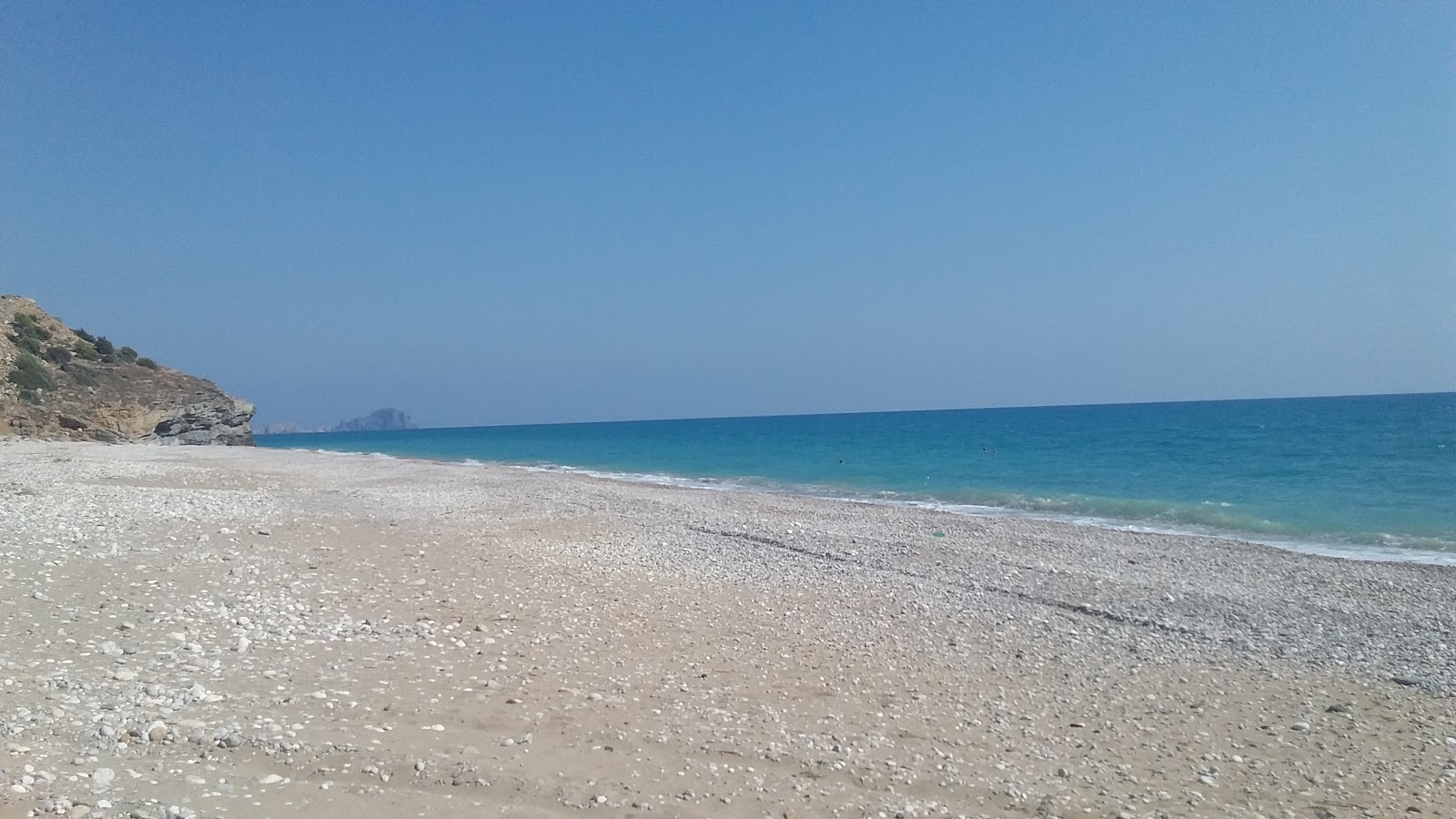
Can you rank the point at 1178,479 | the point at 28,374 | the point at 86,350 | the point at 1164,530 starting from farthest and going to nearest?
1. the point at 86,350
2. the point at 28,374
3. the point at 1178,479
4. the point at 1164,530

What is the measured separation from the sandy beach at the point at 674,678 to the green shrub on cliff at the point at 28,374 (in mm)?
26017

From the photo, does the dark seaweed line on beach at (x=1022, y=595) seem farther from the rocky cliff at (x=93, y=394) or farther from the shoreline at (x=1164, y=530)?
the rocky cliff at (x=93, y=394)

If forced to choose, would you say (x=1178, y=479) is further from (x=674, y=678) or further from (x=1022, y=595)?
(x=674, y=678)

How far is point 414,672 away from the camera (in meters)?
7.60

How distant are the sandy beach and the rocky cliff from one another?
25465 millimetres

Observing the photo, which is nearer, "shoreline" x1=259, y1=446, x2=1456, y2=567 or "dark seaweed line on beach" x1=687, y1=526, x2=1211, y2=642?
"dark seaweed line on beach" x1=687, y1=526, x2=1211, y2=642

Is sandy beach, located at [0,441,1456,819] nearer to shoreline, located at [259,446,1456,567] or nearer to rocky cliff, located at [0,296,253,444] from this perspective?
shoreline, located at [259,446,1456,567]

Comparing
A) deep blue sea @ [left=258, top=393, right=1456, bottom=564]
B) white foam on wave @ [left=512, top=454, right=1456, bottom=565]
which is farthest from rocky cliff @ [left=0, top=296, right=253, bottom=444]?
white foam on wave @ [left=512, top=454, right=1456, bottom=565]

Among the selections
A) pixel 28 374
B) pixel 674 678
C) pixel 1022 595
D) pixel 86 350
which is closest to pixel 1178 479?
pixel 1022 595

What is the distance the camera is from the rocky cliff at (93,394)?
34.9 m

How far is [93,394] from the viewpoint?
128ft

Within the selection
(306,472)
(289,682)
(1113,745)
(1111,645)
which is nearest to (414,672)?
(289,682)

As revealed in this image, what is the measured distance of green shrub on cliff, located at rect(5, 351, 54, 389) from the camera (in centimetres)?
3491

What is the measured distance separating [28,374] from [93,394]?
3.64 m
